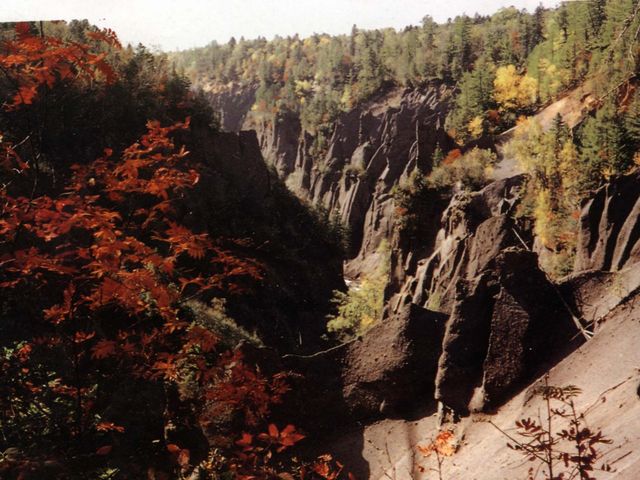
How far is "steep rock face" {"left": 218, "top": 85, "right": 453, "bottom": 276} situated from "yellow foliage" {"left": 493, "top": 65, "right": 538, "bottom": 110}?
33.6ft

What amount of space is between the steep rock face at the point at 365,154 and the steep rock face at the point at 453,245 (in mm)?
20041


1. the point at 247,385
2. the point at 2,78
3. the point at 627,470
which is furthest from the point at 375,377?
the point at 2,78

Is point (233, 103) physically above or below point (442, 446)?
above

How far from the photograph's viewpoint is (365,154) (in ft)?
236

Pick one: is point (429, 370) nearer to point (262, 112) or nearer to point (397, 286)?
point (397, 286)

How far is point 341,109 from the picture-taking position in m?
95.2

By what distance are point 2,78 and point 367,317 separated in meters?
23.6

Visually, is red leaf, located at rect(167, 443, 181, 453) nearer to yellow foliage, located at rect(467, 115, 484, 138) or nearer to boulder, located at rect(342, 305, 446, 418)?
boulder, located at rect(342, 305, 446, 418)

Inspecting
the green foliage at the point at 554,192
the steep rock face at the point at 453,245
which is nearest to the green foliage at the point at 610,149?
the green foliage at the point at 554,192

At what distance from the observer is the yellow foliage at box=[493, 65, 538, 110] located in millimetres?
62938

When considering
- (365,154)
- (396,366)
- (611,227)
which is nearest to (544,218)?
(611,227)

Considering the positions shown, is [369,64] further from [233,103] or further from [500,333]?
[500,333]

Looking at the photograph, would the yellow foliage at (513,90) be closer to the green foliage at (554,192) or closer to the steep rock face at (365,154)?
the steep rock face at (365,154)

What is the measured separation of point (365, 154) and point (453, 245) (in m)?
49.7
